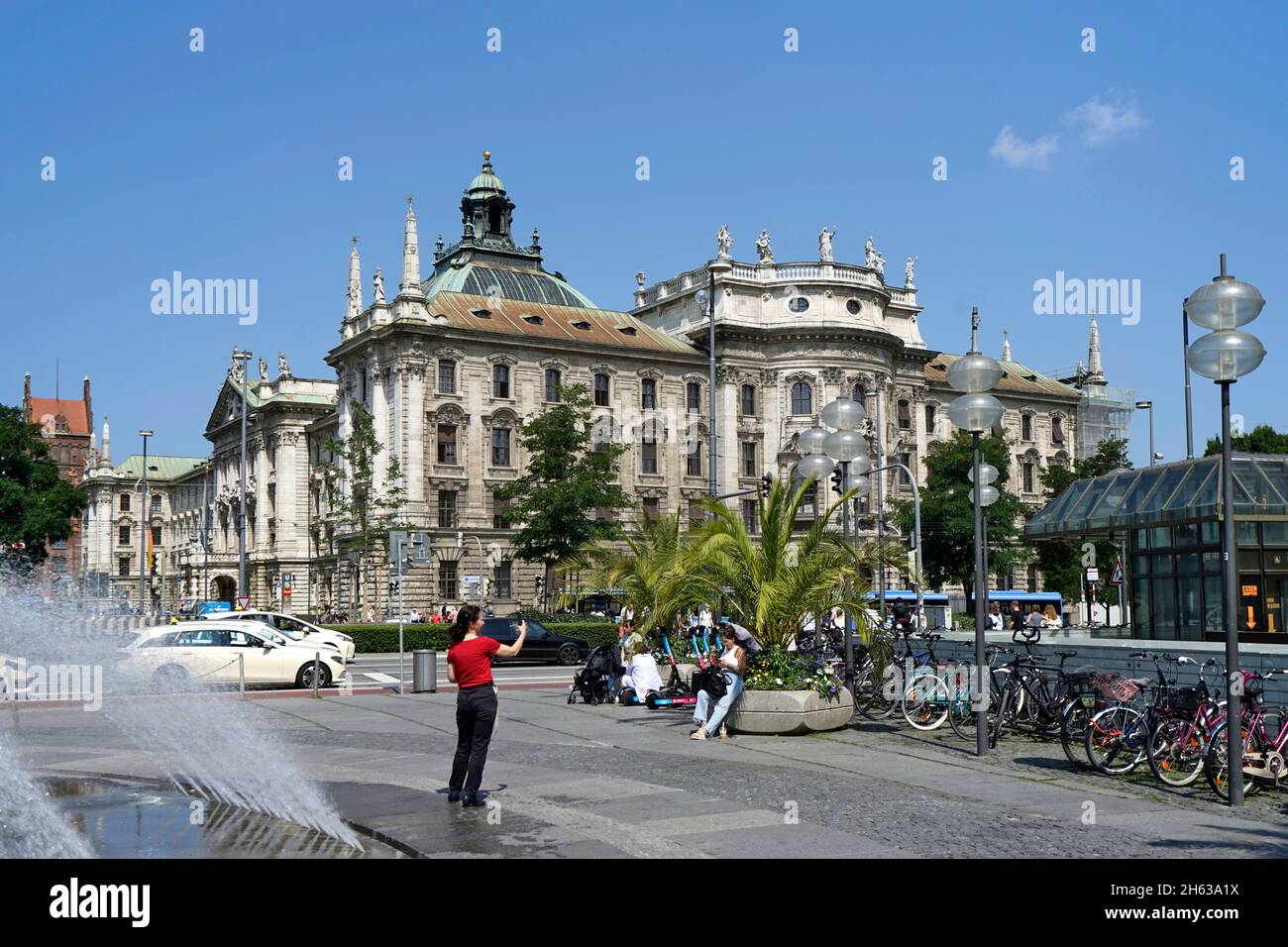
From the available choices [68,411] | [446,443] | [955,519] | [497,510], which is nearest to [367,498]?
[446,443]

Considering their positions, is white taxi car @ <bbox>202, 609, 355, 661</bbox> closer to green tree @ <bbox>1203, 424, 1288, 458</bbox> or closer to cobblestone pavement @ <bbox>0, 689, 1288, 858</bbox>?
cobblestone pavement @ <bbox>0, 689, 1288, 858</bbox>

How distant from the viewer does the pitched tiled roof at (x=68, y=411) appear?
563ft

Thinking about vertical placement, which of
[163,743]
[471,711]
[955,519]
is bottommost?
[163,743]

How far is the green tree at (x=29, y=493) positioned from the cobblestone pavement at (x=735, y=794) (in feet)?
181

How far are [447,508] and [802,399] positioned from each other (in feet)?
71.5

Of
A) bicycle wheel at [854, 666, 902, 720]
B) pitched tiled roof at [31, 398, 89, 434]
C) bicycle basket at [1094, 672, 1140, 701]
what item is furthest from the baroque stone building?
pitched tiled roof at [31, 398, 89, 434]

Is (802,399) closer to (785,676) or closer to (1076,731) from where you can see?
(785,676)

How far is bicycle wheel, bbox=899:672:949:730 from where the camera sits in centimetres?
1722

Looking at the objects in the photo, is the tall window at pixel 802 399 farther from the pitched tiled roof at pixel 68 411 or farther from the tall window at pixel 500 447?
the pitched tiled roof at pixel 68 411

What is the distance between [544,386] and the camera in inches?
2790

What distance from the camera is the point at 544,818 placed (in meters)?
10.7

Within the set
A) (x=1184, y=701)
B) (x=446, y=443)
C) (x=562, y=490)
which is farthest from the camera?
(x=446, y=443)

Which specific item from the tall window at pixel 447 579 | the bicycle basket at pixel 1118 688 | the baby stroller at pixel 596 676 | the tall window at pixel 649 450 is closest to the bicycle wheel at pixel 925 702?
the bicycle basket at pixel 1118 688
